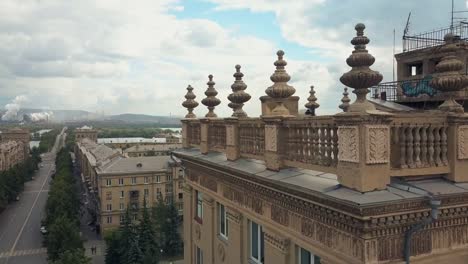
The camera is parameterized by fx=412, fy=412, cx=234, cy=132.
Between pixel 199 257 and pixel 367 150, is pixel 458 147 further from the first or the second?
pixel 199 257

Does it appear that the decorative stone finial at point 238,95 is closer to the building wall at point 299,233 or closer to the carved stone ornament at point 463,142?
the building wall at point 299,233

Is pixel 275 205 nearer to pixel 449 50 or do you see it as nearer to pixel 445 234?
pixel 445 234

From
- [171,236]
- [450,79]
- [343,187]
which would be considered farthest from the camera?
[171,236]

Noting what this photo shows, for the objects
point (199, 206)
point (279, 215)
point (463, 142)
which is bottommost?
point (199, 206)

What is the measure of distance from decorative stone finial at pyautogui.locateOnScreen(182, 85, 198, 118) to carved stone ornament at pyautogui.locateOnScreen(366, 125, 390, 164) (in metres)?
9.49

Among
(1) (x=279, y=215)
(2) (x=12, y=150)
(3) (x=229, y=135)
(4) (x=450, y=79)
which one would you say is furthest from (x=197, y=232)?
(2) (x=12, y=150)

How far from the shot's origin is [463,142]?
239 inches

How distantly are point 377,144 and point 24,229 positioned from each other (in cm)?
7758

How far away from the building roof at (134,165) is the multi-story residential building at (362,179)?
210 feet

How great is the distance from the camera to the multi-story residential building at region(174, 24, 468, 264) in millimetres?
5227

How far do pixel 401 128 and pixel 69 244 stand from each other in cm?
4969

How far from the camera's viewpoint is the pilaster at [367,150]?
5.22 metres

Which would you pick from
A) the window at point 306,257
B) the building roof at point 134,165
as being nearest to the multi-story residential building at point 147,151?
the building roof at point 134,165

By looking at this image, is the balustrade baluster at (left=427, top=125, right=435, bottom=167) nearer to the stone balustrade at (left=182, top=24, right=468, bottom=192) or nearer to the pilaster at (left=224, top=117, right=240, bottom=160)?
the stone balustrade at (left=182, top=24, right=468, bottom=192)
